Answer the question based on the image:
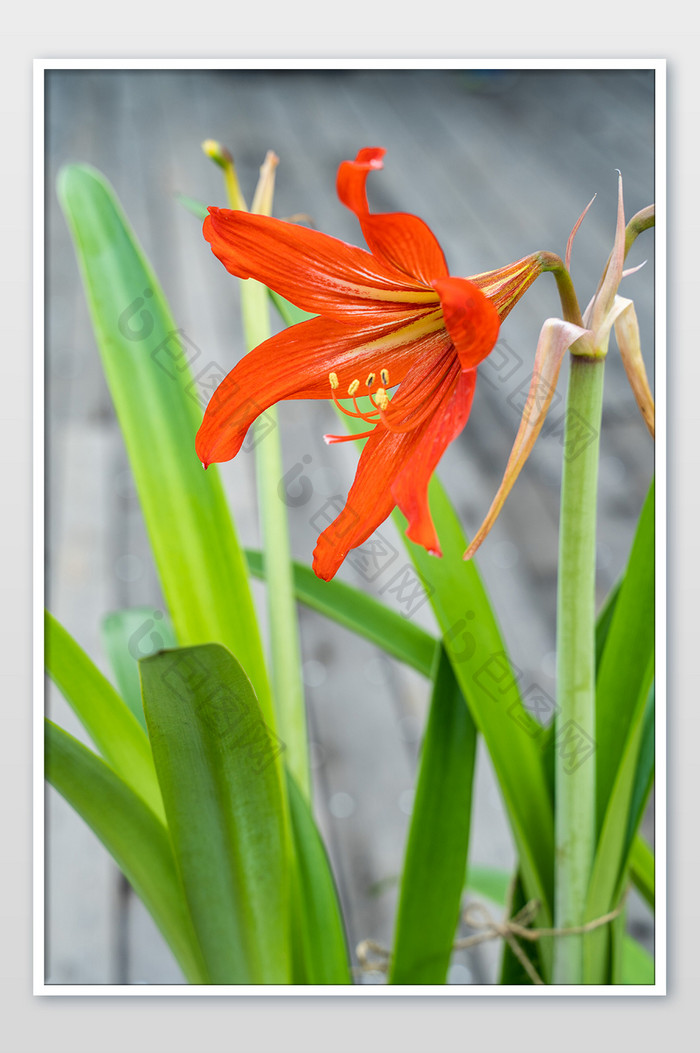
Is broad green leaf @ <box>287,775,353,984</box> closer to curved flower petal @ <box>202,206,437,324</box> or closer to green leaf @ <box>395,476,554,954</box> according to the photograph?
green leaf @ <box>395,476,554,954</box>

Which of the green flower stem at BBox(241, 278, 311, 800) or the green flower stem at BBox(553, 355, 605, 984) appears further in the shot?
the green flower stem at BBox(241, 278, 311, 800)

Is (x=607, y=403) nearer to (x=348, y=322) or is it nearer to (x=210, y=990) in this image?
(x=348, y=322)

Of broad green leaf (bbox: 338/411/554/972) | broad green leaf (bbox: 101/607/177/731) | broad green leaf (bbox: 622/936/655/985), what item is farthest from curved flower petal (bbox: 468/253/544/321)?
broad green leaf (bbox: 622/936/655/985)

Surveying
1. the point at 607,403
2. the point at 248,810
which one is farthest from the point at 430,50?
the point at 248,810

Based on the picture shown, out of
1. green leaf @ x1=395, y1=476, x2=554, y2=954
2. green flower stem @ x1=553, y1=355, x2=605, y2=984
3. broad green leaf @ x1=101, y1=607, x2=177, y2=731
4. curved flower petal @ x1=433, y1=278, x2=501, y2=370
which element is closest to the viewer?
curved flower petal @ x1=433, y1=278, x2=501, y2=370

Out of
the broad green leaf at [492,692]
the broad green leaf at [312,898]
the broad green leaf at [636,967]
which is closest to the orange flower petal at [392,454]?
the broad green leaf at [492,692]

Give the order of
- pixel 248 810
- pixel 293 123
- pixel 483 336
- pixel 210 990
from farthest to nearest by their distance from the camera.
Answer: pixel 293 123 → pixel 210 990 → pixel 248 810 → pixel 483 336

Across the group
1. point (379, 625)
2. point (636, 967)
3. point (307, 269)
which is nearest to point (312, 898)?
point (379, 625)
